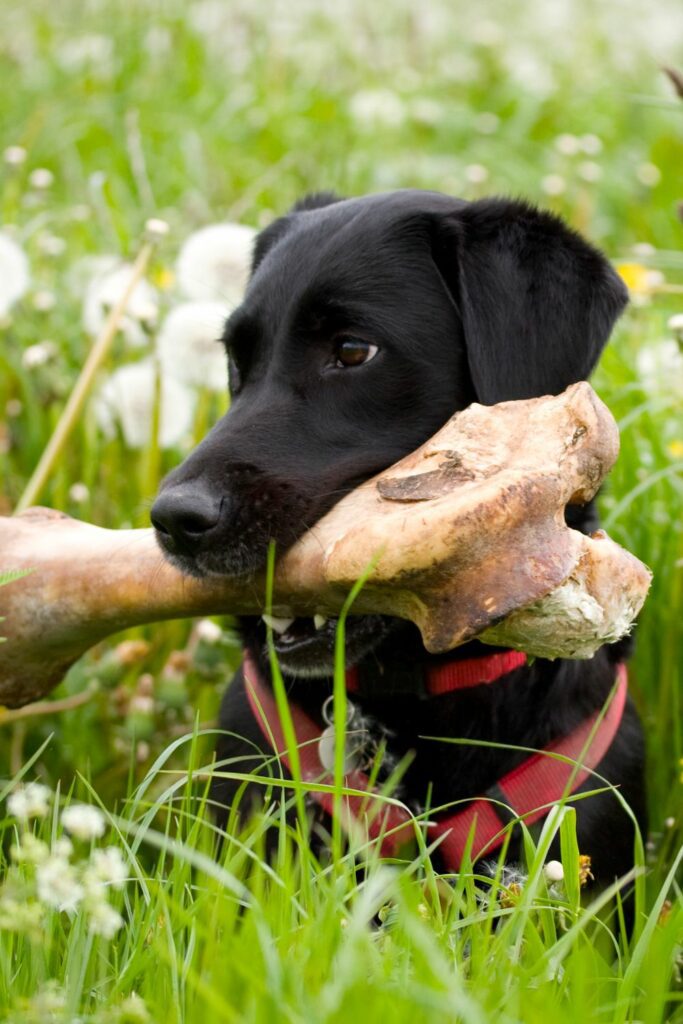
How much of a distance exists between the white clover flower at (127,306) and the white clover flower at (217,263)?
134 millimetres

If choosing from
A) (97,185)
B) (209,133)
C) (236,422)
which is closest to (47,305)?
(97,185)

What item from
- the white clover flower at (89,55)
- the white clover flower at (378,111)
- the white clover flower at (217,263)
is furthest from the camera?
the white clover flower at (89,55)

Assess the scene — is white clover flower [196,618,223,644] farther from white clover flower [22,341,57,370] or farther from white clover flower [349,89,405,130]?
white clover flower [349,89,405,130]

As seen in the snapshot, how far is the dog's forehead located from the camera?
2449 mm

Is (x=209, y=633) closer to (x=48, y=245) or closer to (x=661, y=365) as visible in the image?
(x=661, y=365)

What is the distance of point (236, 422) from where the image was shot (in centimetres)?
232

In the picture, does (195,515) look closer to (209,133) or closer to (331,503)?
(331,503)

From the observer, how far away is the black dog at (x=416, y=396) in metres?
2.22

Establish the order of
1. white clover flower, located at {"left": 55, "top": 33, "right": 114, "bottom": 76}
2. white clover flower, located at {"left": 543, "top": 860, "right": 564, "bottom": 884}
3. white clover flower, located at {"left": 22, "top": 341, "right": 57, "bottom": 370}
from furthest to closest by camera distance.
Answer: white clover flower, located at {"left": 55, "top": 33, "right": 114, "bottom": 76} → white clover flower, located at {"left": 22, "top": 341, "right": 57, "bottom": 370} → white clover flower, located at {"left": 543, "top": 860, "right": 564, "bottom": 884}

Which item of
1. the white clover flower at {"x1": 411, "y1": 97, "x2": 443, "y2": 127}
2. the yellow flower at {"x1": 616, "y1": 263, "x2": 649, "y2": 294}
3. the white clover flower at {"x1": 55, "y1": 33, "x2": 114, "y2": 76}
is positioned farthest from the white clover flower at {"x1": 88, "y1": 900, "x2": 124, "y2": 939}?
the white clover flower at {"x1": 55, "y1": 33, "x2": 114, "y2": 76}

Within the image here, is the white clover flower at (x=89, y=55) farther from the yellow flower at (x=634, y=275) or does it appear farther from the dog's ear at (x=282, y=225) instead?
the dog's ear at (x=282, y=225)

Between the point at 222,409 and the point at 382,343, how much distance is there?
1.33 m

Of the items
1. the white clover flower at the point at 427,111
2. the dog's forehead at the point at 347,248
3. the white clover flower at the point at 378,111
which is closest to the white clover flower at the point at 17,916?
the dog's forehead at the point at 347,248

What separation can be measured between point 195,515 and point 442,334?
2.19ft
